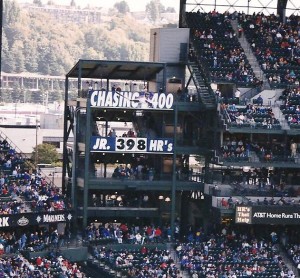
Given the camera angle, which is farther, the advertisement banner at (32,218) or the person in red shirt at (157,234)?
the person in red shirt at (157,234)

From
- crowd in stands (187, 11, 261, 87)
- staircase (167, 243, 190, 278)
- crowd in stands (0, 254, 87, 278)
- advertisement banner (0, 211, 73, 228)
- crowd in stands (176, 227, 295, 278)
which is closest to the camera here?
crowd in stands (0, 254, 87, 278)

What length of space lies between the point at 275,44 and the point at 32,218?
20.5 m

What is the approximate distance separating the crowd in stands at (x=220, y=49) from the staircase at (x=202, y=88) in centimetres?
55

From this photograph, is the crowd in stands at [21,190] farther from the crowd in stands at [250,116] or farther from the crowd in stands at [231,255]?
the crowd in stands at [250,116]

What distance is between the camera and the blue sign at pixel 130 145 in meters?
54.6

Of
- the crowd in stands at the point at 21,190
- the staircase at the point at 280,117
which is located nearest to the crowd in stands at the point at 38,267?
the crowd in stands at the point at 21,190

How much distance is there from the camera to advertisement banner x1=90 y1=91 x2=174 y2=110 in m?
54.3

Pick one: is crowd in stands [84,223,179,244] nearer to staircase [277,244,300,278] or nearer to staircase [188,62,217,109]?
staircase [277,244,300,278]

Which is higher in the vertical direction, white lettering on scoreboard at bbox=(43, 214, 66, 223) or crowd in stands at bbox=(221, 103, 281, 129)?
crowd in stands at bbox=(221, 103, 281, 129)

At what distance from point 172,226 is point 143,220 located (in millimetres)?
2105

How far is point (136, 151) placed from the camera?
55.4 m

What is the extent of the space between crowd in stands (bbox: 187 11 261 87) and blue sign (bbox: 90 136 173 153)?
4967 mm

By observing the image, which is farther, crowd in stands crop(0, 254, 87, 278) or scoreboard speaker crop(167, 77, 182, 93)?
scoreboard speaker crop(167, 77, 182, 93)

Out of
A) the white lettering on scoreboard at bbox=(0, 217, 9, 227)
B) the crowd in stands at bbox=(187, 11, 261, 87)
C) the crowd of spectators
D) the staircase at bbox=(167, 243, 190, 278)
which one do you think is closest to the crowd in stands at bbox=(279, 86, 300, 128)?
the crowd in stands at bbox=(187, 11, 261, 87)
